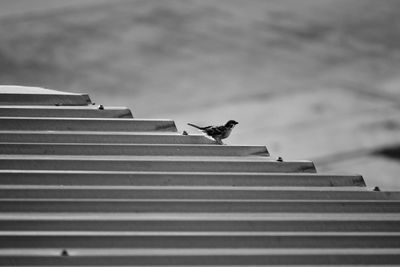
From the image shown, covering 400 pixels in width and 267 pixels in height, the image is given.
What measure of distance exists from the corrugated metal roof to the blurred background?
6392mm

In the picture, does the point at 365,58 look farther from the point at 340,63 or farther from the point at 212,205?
the point at 212,205

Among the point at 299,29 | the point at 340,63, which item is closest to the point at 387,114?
the point at 340,63

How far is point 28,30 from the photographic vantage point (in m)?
15.5

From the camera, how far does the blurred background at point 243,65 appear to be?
467 inches

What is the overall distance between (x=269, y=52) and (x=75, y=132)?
10.9 metres

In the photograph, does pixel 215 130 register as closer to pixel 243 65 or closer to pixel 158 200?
pixel 158 200

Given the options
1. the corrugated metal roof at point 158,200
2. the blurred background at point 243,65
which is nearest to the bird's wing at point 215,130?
the corrugated metal roof at point 158,200

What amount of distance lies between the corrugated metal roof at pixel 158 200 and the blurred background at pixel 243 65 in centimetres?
639

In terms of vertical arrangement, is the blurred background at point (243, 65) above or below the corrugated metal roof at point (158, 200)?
above

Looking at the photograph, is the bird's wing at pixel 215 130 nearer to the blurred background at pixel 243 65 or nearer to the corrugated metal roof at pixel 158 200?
the corrugated metal roof at pixel 158 200

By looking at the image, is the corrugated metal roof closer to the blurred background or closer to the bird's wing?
the bird's wing

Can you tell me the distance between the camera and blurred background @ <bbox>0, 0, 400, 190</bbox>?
11.9 m

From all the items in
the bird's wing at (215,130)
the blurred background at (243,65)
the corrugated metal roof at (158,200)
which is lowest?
the corrugated metal roof at (158,200)

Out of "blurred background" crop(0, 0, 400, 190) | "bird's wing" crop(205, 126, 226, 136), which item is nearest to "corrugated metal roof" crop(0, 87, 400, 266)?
"bird's wing" crop(205, 126, 226, 136)
